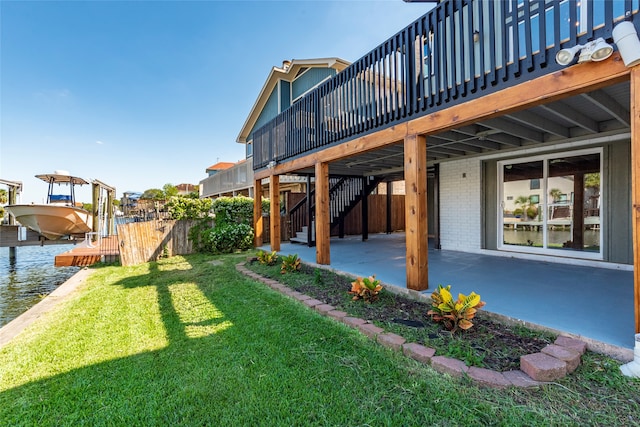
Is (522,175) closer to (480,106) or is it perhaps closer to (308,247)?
(480,106)

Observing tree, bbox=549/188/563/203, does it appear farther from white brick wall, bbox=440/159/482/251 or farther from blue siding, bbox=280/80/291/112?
blue siding, bbox=280/80/291/112

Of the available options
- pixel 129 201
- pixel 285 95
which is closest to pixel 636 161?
pixel 285 95

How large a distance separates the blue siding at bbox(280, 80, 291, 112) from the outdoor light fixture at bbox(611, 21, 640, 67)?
13.2 meters

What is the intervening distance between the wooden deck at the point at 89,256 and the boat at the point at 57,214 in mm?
900

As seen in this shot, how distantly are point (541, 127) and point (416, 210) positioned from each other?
7.81 feet

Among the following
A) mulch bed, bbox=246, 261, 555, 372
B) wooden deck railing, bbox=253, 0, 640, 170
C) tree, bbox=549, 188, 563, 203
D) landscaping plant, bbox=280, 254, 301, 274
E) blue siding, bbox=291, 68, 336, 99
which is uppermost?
blue siding, bbox=291, 68, 336, 99

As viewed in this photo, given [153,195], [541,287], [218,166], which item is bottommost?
[541,287]

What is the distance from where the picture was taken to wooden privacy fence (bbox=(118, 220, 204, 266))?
7492 millimetres

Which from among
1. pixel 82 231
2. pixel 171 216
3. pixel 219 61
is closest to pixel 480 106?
pixel 171 216

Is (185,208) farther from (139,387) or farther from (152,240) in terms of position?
(139,387)

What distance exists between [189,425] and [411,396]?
146 cm

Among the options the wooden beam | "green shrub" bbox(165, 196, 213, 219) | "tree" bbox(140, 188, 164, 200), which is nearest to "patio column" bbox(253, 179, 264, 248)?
"green shrub" bbox(165, 196, 213, 219)

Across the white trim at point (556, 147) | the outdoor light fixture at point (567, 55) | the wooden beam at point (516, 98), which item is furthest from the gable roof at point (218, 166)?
the outdoor light fixture at point (567, 55)

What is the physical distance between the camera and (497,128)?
4.17 m
